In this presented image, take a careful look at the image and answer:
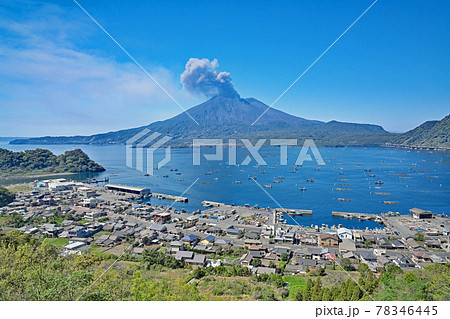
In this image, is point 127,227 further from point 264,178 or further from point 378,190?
point 378,190

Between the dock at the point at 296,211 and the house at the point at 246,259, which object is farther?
the dock at the point at 296,211

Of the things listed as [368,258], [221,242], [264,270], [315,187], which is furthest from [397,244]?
[315,187]

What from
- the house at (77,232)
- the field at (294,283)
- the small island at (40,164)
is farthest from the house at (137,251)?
the small island at (40,164)

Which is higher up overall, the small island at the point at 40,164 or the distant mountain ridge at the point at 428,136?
the distant mountain ridge at the point at 428,136

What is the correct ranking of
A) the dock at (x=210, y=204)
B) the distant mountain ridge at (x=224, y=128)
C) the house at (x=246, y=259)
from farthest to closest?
1. the distant mountain ridge at (x=224, y=128)
2. the dock at (x=210, y=204)
3. the house at (x=246, y=259)

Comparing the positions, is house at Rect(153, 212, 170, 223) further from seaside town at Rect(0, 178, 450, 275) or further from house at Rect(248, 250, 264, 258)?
house at Rect(248, 250, 264, 258)

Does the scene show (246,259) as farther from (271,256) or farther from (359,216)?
(359,216)

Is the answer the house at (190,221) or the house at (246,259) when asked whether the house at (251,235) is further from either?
the house at (190,221)
